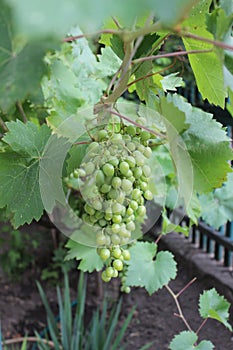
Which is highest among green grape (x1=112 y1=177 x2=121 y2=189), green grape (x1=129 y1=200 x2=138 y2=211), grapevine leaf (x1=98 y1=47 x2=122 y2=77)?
grapevine leaf (x1=98 y1=47 x2=122 y2=77)

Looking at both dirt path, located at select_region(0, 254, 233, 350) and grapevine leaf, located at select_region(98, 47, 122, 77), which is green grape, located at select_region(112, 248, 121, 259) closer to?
grapevine leaf, located at select_region(98, 47, 122, 77)

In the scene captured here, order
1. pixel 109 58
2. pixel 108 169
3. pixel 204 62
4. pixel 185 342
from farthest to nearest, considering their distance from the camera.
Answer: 1. pixel 185 342
2. pixel 109 58
3. pixel 204 62
4. pixel 108 169

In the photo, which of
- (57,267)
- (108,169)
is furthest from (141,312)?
(108,169)

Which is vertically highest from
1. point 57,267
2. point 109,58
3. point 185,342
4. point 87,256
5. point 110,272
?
point 109,58

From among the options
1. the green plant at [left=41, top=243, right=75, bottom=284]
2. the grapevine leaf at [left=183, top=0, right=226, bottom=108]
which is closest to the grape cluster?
the grapevine leaf at [left=183, top=0, right=226, bottom=108]

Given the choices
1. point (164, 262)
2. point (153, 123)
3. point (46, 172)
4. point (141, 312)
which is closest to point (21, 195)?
point (46, 172)

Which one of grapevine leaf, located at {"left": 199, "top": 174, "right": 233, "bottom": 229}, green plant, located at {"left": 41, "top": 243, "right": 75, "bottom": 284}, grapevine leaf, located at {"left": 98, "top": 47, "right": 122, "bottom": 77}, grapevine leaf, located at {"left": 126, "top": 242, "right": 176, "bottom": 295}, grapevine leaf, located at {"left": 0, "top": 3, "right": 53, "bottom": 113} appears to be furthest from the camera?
green plant, located at {"left": 41, "top": 243, "right": 75, "bottom": 284}

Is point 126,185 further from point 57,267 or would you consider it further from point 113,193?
point 57,267
